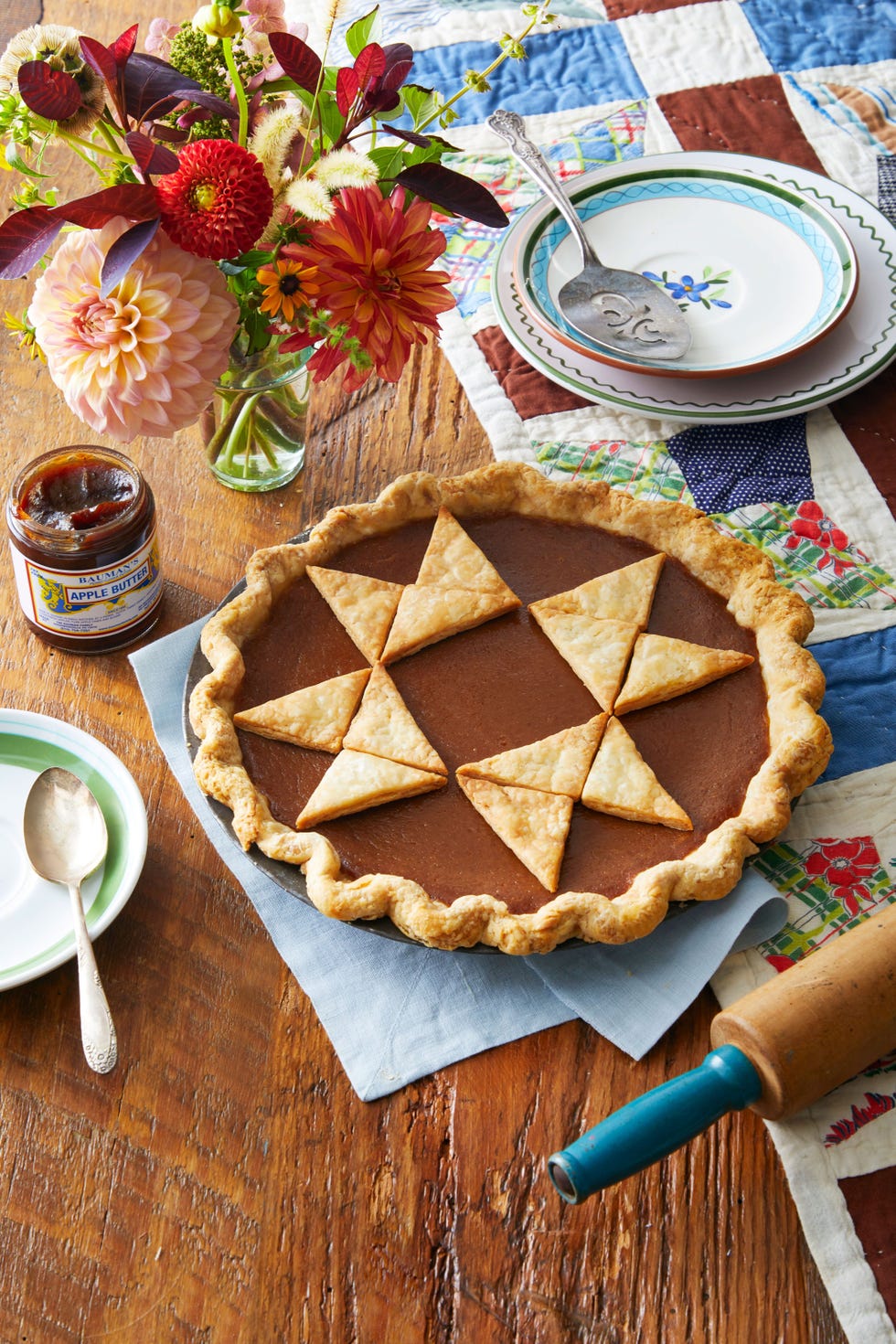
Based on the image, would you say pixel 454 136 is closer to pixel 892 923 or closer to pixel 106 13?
pixel 106 13

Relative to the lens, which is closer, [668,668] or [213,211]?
[213,211]

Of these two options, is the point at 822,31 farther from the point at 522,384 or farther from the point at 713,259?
the point at 522,384

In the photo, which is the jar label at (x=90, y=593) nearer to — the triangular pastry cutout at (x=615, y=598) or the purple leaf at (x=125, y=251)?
the purple leaf at (x=125, y=251)

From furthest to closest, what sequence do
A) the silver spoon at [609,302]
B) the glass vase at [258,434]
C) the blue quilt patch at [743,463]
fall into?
the silver spoon at [609,302]
the blue quilt patch at [743,463]
the glass vase at [258,434]

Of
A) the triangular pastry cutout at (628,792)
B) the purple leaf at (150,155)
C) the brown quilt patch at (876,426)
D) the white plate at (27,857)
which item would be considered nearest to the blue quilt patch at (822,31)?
the brown quilt patch at (876,426)

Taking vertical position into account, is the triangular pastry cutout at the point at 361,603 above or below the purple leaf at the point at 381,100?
below

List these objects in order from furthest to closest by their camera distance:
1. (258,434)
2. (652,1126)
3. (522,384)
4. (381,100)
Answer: (522,384) → (258,434) → (381,100) → (652,1126)

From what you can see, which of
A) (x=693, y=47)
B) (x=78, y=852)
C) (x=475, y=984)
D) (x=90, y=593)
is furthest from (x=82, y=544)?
(x=693, y=47)

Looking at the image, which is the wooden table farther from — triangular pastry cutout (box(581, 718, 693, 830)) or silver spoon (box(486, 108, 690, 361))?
silver spoon (box(486, 108, 690, 361))
